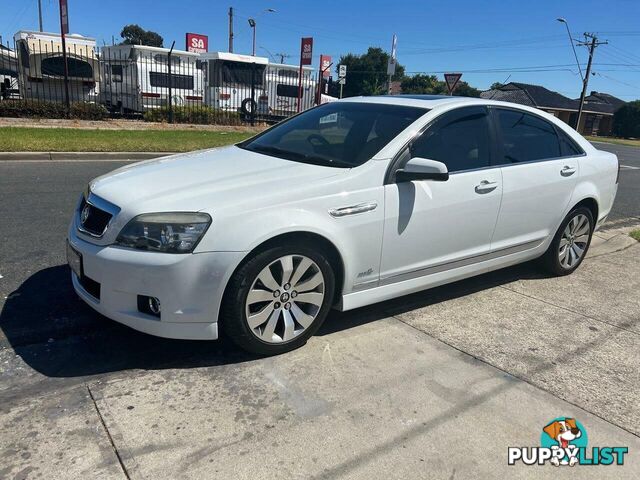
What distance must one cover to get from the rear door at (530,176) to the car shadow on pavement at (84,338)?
41.5 inches

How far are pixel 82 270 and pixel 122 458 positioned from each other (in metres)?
1.22

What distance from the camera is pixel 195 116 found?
55.9 ft

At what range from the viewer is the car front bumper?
2859 millimetres

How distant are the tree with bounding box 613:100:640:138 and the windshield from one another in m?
57.2

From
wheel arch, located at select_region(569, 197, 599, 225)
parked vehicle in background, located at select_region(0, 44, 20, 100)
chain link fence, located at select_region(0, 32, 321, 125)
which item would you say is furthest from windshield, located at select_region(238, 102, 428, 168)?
parked vehicle in background, located at select_region(0, 44, 20, 100)

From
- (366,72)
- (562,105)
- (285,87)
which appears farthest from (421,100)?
(366,72)

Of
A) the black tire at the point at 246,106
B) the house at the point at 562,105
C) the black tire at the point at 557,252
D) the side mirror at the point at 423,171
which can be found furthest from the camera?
the house at the point at 562,105

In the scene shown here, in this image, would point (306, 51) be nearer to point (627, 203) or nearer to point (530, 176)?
point (627, 203)

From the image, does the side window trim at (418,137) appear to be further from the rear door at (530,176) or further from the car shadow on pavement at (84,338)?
the car shadow on pavement at (84,338)

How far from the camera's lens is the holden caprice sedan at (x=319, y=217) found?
9.59 feet

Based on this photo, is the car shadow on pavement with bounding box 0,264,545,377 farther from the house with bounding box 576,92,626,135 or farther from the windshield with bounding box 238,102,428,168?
the house with bounding box 576,92,626,135

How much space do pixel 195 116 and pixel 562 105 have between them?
54338mm

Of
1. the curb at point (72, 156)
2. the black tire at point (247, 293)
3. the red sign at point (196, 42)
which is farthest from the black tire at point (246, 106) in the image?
the black tire at point (247, 293)

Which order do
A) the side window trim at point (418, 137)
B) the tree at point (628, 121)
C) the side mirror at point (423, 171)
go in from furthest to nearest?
1. the tree at point (628, 121)
2. the side window trim at point (418, 137)
3. the side mirror at point (423, 171)
